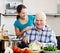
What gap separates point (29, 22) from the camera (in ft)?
13.4

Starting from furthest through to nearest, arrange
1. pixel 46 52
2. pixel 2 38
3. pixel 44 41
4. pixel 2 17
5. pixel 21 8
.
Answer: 1. pixel 2 17
2. pixel 2 38
3. pixel 21 8
4. pixel 44 41
5. pixel 46 52

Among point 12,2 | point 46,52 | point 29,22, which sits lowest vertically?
point 46,52

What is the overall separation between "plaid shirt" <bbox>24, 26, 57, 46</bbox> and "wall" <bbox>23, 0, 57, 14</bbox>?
277 centimetres

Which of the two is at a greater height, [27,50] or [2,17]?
[2,17]

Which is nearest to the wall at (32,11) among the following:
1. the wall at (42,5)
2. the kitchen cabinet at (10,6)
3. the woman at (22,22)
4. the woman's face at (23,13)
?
the wall at (42,5)

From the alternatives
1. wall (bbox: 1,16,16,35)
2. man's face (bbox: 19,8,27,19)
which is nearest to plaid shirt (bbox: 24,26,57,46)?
man's face (bbox: 19,8,27,19)

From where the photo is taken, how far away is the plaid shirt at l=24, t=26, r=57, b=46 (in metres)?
3.13

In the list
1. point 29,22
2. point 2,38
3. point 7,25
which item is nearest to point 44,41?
point 29,22

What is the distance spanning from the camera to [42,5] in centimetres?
601

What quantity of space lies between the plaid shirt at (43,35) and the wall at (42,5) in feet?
9.10

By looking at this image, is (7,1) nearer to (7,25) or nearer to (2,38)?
(7,25)

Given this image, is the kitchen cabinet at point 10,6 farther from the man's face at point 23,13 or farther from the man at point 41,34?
the man at point 41,34

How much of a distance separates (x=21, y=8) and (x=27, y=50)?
1.57 meters

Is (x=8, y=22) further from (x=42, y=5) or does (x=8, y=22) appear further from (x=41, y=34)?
(x=41, y=34)
